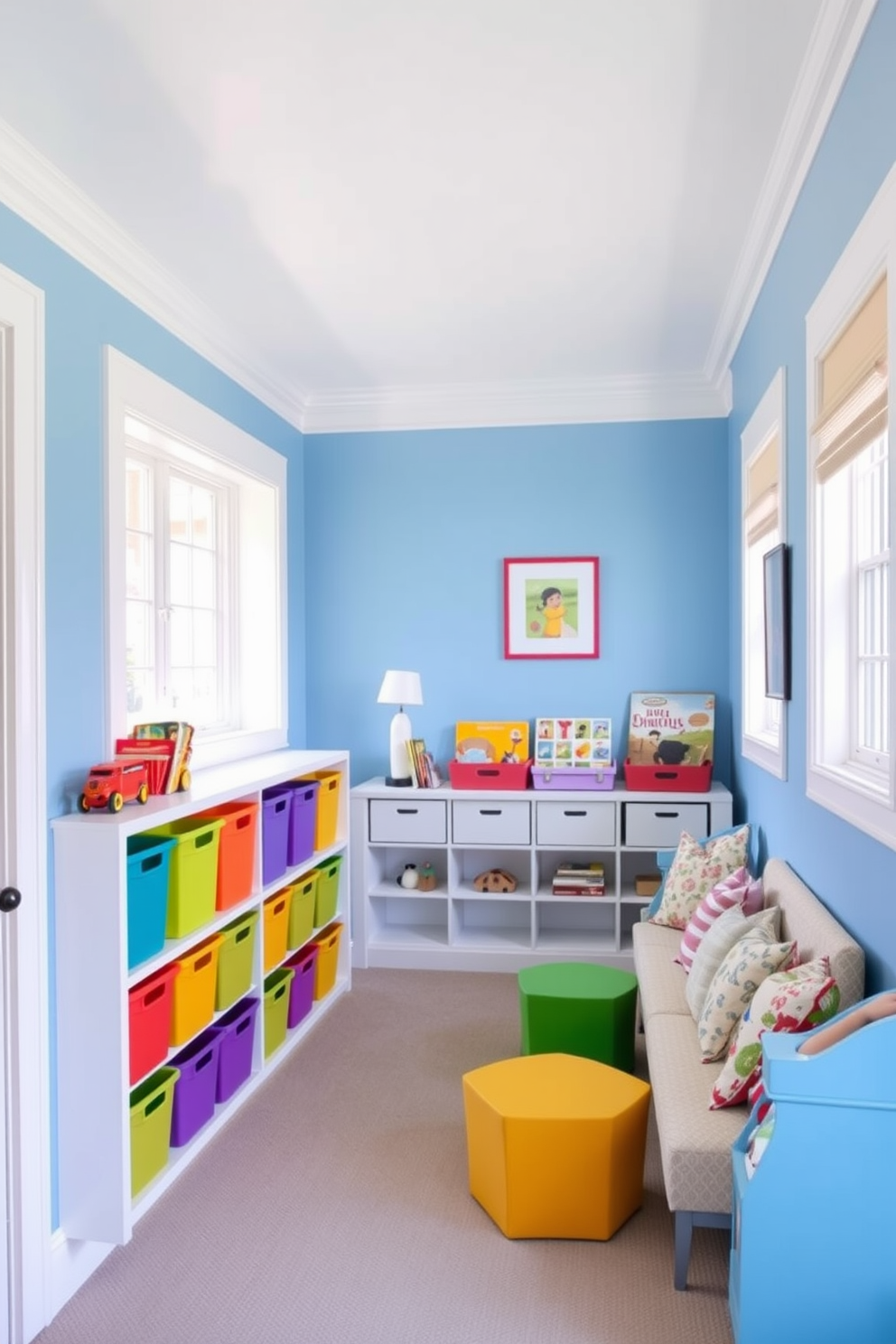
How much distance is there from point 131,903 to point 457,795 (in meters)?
2.01

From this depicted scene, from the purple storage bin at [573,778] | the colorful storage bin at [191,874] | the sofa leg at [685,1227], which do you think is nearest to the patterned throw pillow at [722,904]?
the sofa leg at [685,1227]

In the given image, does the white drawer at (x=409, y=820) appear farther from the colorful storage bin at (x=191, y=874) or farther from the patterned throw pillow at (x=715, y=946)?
the patterned throw pillow at (x=715, y=946)

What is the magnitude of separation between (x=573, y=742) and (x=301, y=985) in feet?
5.39

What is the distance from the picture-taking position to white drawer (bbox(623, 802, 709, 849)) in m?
4.00

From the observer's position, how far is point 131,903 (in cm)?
233

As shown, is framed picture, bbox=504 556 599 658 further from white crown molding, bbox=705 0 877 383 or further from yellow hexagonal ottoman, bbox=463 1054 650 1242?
yellow hexagonal ottoman, bbox=463 1054 650 1242

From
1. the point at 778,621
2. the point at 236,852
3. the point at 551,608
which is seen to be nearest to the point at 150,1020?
the point at 236,852

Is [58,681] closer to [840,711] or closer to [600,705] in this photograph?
[840,711]

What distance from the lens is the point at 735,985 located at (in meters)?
2.24

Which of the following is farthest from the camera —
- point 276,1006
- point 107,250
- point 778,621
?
point 276,1006

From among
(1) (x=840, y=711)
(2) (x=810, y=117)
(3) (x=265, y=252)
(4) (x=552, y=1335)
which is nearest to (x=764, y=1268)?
(4) (x=552, y=1335)

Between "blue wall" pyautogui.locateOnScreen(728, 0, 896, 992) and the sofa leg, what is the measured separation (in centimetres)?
58

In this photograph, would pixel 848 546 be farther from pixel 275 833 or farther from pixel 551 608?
pixel 551 608

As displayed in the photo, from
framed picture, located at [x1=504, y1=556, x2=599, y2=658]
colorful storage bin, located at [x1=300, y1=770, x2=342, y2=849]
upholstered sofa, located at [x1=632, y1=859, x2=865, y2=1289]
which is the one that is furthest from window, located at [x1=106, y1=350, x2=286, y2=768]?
upholstered sofa, located at [x1=632, y1=859, x2=865, y2=1289]
